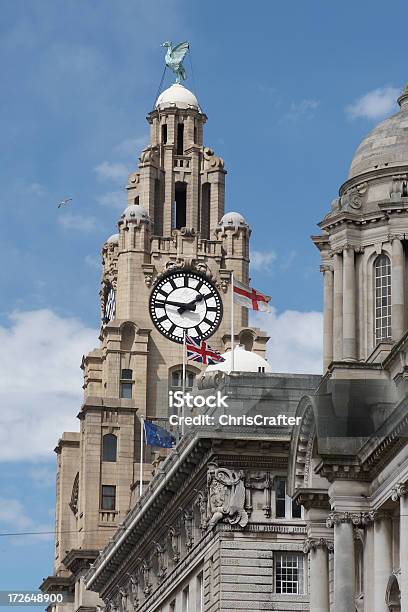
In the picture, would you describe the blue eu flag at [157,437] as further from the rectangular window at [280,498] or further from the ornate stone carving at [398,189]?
the ornate stone carving at [398,189]

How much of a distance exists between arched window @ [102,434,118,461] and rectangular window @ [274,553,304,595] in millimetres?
65434

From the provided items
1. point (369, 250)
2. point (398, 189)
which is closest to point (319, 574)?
point (369, 250)

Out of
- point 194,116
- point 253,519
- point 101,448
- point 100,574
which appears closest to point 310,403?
point 253,519

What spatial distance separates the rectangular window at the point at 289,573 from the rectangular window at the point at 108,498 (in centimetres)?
6388

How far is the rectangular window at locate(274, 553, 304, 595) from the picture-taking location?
93688 millimetres

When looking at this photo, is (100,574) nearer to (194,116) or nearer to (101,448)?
(101,448)

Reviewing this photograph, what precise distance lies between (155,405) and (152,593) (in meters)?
48.9

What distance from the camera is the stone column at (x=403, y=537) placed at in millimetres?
70312

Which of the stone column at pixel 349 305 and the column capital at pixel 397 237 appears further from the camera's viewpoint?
the stone column at pixel 349 305

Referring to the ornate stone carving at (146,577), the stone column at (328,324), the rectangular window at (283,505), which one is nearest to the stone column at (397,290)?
the stone column at (328,324)

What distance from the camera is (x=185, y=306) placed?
163 meters

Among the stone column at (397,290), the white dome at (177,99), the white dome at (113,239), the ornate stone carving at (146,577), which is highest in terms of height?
the white dome at (177,99)

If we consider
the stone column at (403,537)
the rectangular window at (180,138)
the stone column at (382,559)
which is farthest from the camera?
the rectangular window at (180,138)

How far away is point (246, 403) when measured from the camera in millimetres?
96438
